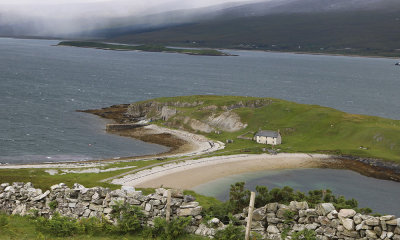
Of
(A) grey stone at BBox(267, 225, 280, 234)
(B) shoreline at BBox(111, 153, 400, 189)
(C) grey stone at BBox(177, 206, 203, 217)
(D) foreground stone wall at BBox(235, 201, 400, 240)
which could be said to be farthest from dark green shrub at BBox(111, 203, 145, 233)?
(B) shoreline at BBox(111, 153, 400, 189)

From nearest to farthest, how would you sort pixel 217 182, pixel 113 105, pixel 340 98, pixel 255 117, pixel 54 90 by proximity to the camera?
pixel 217 182, pixel 255 117, pixel 113 105, pixel 54 90, pixel 340 98

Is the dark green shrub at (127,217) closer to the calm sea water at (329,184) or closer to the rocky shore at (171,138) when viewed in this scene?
the calm sea water at (329,184)

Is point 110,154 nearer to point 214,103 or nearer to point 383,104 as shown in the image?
point 214,103

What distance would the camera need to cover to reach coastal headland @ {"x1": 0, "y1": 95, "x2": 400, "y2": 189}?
7162cm

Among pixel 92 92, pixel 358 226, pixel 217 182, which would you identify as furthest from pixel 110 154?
pixel 92 92

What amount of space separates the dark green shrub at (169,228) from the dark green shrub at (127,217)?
954 millimetres

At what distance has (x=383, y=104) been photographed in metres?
180

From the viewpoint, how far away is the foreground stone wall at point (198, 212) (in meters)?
18.4

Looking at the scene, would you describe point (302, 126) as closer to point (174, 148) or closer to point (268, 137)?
point (268, 137)

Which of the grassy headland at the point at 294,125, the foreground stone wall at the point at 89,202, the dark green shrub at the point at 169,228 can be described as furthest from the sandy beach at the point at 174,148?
the dark green shrub at the point at 169,228

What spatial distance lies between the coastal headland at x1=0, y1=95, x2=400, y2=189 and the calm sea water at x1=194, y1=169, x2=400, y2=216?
2663 millimetres

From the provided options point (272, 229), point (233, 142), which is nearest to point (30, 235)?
point (272, 229)

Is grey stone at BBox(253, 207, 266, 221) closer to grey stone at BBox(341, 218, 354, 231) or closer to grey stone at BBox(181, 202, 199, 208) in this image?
grey stone at BBox(181, 202, 199, 208)

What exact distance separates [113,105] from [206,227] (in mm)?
134825
